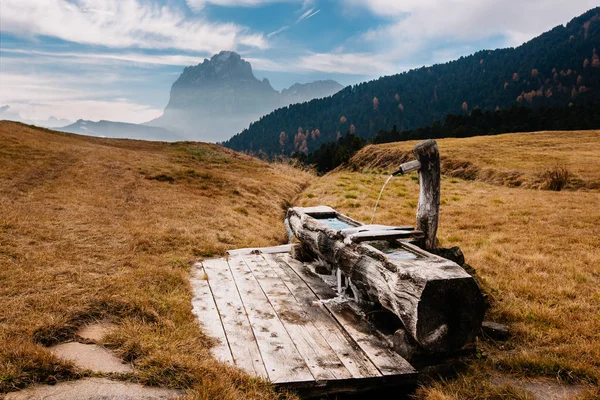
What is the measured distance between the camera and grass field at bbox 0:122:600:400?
11.9 ft

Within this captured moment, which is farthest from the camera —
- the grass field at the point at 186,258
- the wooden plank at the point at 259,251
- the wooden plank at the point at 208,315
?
the wooden plank at the point at 259,251

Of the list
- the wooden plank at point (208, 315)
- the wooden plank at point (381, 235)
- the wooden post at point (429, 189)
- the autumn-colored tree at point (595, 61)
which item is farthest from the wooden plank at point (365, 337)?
the autumn-colored tree at point (595, 61)

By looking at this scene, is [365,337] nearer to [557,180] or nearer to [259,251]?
[259,251]

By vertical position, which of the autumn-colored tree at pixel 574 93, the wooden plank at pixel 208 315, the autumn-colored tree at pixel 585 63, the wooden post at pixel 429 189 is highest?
the autumn-colored tree at pixel 585 63

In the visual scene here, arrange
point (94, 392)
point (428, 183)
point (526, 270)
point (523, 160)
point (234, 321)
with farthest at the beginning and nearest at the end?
1. point (523, 160)
2. point (526, 270)
3. point (428, 183)
4. point (234, 321)
5. point (94, 392)

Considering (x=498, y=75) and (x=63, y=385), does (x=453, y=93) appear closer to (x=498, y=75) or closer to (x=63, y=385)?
(x=498, y=75)

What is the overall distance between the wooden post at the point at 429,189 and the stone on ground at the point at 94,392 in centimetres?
391

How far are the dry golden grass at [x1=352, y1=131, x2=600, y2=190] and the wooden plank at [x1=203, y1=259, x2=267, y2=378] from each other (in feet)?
59.7

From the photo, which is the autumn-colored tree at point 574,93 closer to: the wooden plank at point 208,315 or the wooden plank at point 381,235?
the wooden plank at point 381,235

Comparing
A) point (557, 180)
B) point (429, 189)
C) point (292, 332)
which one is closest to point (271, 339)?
point (292, 332)

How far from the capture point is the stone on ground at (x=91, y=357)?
3.48 meters

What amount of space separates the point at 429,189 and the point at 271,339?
10.2ft

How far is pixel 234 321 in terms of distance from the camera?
476 cm

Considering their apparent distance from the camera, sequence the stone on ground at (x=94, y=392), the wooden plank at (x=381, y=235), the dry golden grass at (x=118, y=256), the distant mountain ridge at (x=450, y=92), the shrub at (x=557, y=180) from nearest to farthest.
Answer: the stone on ground at (x=94, y=392) → the dry golden grass at (x=118, y=256) → the wooden plank at (x=381, y=235) → the shrub at (x=557, y=180) → the distant mountain ridge at (x=450, y=92)
